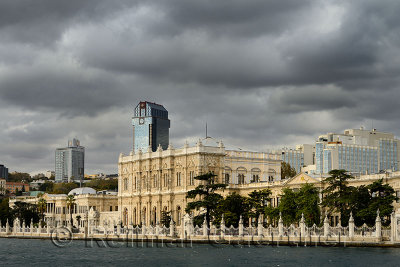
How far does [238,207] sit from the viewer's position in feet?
273

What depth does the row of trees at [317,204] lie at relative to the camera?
71913 millimetres

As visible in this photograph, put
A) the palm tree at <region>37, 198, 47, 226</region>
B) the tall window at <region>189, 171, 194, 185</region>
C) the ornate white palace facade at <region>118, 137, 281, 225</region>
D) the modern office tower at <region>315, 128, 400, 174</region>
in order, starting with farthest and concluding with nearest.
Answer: the modern office tower at <region>315, 128, 400, 174</region>, the palm tree at <region>37, 198, 47, 226</region>, the ornate white palace facade at <region>118, 137, 281, 225</region>, the tall window at <region>189, 171, 194, 185</region>

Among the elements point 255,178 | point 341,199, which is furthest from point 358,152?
point 341,199

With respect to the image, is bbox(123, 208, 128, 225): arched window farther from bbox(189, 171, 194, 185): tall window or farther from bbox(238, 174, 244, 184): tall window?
bbox(238, 174, 244, 184): tall window

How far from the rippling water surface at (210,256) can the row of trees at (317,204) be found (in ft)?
27.1

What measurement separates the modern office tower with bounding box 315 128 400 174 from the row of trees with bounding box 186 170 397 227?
96175 millimetres

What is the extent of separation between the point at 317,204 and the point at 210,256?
22.3 meters

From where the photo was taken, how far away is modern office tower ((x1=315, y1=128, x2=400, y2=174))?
600ft

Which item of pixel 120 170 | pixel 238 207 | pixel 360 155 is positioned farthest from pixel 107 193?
pixel 360 155

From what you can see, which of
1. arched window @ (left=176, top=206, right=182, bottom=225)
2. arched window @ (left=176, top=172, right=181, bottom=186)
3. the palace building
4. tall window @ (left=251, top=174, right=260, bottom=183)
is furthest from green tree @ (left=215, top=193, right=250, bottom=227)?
tall window @ (left=251, top=174, right=260, bottom=183)

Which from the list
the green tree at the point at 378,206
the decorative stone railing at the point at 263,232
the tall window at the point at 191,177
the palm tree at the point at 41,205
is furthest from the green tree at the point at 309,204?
the palm tree at the point at 41,205

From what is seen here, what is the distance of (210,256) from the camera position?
61.9 m

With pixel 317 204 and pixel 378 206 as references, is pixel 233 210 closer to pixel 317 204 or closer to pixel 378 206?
pixel 317 204

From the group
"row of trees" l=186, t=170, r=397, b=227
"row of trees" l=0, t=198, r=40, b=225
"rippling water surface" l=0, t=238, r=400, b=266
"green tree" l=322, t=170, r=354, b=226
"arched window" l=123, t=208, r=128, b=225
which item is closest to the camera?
"rippling water surface" l=0, t=238, r=400, b=266
